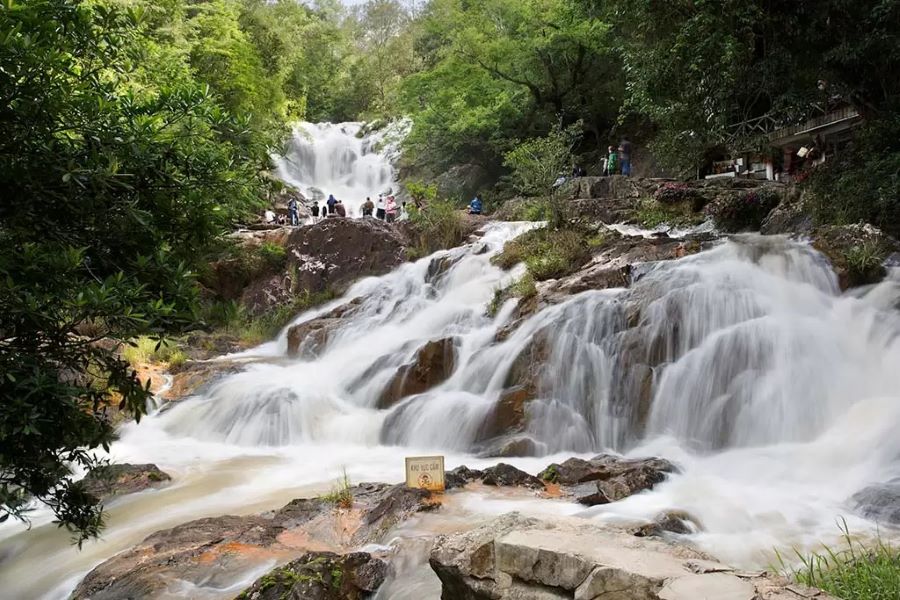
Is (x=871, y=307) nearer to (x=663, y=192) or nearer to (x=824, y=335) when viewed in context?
(x=824, y=335)

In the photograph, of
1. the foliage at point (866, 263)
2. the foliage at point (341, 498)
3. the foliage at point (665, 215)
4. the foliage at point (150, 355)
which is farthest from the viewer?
the foliage at point (665, 215)

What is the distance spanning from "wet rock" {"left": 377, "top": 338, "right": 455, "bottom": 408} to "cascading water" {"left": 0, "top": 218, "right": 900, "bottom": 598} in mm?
155

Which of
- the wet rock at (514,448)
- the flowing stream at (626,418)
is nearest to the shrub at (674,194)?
the flowing stream at (626,418)

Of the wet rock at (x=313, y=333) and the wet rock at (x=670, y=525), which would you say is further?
the wet rock at (x=313, y=333)

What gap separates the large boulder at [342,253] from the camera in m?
18.1

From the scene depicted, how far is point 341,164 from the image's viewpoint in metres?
33.5

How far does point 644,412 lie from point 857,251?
4641 mm

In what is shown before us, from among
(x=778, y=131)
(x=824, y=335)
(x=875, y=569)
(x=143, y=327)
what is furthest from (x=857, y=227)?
(x=143, y=327)

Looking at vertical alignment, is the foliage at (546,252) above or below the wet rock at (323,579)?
above

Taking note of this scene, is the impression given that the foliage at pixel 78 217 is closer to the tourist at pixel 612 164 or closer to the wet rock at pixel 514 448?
the wet rock at pixel 514 448

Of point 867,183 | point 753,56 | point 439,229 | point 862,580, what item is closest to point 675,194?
point 867,183

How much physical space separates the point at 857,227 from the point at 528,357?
620cm

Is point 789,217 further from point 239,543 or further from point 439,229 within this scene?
point 239,543

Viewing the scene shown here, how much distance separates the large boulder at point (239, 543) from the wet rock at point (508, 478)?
95 centimetres
